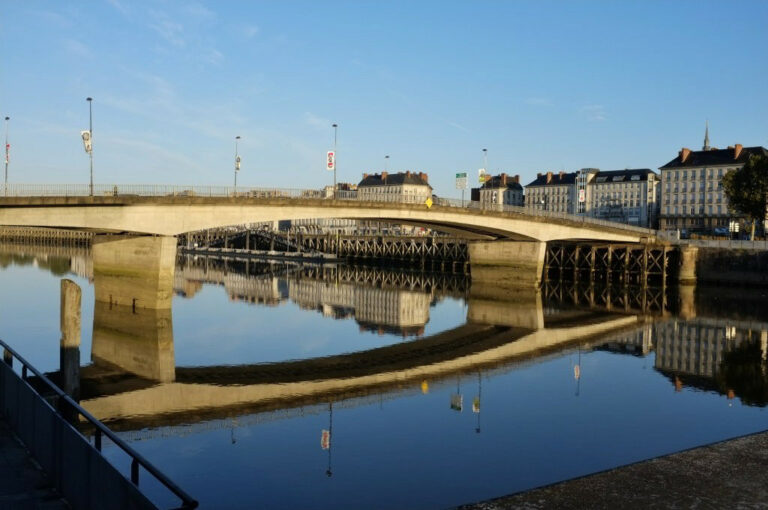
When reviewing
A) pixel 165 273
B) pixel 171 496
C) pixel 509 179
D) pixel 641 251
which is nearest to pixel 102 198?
pixel 165 273

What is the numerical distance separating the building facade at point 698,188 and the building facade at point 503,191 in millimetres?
44079

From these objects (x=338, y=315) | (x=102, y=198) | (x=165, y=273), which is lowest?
(x=338, y=315)

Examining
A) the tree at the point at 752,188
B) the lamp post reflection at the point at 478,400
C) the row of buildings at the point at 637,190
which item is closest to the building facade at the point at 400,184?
the row of buildings at the point at 637,190

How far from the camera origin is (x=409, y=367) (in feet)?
80.6

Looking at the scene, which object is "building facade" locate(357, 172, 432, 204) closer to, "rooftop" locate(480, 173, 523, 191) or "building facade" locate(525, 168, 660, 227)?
"rooftop" locate(480, 173, 523, 191)

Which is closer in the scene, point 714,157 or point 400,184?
point 714,157

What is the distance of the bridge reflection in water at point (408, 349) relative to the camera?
19156 mm

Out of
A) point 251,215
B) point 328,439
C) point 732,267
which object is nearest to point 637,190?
point 732,267

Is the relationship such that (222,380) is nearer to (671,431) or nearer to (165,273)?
(671,431)

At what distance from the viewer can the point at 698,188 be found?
11100 cm

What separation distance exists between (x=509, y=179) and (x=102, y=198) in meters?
135

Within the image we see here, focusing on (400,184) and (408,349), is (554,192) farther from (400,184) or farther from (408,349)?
(408,349)

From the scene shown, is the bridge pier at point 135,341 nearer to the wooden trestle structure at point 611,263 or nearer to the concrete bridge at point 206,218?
the concrete bridge at point 206,218

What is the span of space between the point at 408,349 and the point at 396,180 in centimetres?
13375
